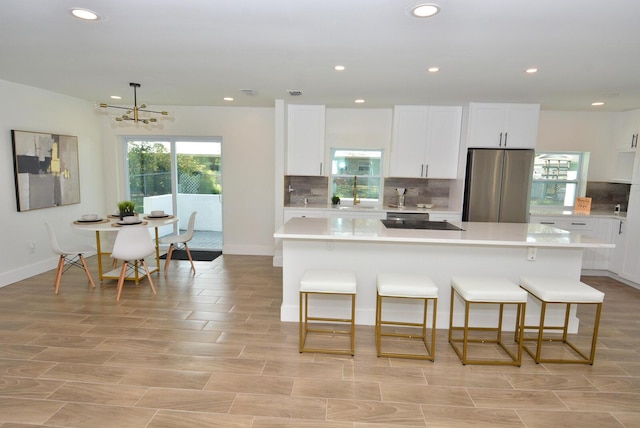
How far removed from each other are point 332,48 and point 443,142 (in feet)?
10.1

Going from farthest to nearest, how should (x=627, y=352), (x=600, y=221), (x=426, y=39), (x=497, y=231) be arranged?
(x=600, y=221), (x=497, y=231), (x=627, y=352), (x=426, y=39)

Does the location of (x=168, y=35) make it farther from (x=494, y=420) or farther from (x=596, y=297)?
(x=596, y=297)

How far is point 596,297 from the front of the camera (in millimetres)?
2727

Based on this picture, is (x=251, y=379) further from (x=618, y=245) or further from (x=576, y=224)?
(x=618, y=245)

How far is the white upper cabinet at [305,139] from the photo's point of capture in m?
5.42

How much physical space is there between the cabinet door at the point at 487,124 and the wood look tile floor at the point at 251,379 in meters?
2.63

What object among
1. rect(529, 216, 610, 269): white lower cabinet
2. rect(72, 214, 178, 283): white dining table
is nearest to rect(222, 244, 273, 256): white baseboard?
rect(72, 214, 178, 283): white dining table

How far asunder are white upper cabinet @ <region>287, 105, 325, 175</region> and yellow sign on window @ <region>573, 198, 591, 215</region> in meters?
3.93

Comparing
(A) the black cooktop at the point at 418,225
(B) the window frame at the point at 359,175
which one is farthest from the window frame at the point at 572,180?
(A) the black cooktop at the point at 418,225

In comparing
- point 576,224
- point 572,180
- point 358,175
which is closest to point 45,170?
point 358,175

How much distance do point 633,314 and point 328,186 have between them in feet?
13.8

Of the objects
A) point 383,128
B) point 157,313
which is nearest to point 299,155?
point 383,128

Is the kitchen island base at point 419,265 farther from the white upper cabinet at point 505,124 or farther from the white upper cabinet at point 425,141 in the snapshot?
the white upper cabinet at point 425,141

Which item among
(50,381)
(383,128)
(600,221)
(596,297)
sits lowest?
(50,381)
